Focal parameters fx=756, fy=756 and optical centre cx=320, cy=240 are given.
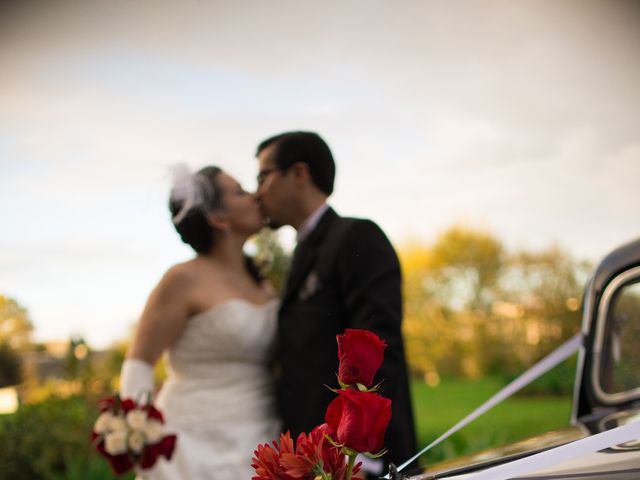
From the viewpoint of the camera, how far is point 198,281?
2.86m

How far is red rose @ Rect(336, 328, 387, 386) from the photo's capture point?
104cm

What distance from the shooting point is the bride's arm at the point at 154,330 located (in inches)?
108

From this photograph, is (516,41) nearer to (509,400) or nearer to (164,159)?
(509,400)

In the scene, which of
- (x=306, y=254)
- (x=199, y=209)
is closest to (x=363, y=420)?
(x=306, y=254)

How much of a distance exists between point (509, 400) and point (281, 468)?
1135cm

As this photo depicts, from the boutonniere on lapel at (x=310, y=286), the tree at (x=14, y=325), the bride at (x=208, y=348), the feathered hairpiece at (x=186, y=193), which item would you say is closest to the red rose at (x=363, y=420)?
the boutonniere on lapel at (x=310, y=286)

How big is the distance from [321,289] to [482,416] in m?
8.51

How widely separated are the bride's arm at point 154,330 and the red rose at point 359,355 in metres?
1.79

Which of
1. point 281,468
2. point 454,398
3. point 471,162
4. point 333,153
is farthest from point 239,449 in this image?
point 471,162

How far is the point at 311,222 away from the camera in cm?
267

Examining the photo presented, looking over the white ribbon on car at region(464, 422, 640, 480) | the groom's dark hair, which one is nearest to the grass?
the groom's dark hair

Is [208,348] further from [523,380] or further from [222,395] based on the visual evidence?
[523,380]

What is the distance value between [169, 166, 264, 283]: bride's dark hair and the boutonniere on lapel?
57cm

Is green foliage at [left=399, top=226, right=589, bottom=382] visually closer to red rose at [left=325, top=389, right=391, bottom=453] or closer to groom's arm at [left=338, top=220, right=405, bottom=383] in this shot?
groom's arm at [left=338, top=220, right=405, bottom=383]
